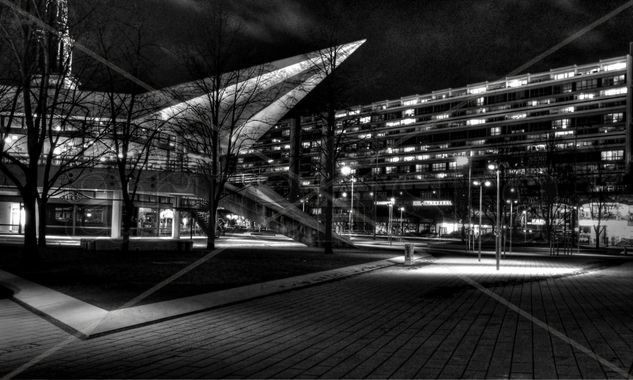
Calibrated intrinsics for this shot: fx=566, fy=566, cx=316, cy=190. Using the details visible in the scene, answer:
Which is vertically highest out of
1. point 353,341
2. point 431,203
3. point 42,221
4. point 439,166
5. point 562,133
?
point 562,133

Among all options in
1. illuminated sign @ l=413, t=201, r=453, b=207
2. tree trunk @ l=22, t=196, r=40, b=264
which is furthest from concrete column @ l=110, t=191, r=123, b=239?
illuminated sign @ l=413, t=201, r=453, b=207

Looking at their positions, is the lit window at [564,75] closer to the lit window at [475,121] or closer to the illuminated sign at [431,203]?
the lit window at [475,121]

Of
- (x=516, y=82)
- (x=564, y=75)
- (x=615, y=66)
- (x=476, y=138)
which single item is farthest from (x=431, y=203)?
(x=615, y=66)

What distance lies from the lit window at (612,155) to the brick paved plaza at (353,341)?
126m

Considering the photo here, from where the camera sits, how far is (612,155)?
414ft

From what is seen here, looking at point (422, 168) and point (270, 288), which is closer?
point (270, 288)

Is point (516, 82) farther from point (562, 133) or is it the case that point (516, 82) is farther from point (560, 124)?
point (562, 133)

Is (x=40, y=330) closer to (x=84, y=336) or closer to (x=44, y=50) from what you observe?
(x=84, y=336)

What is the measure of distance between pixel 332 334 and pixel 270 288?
20.2 feet

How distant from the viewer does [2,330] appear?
9.19m

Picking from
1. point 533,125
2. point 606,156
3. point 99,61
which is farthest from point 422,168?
point 99,61

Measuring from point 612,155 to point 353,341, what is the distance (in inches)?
5307

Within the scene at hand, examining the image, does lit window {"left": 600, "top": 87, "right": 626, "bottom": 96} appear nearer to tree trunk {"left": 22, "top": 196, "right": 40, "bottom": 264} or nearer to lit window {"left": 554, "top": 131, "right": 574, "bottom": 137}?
lit window {"left": 554, "top": 131, "right": 574, "bottom": 137}

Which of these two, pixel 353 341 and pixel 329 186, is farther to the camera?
pixel 329 186
